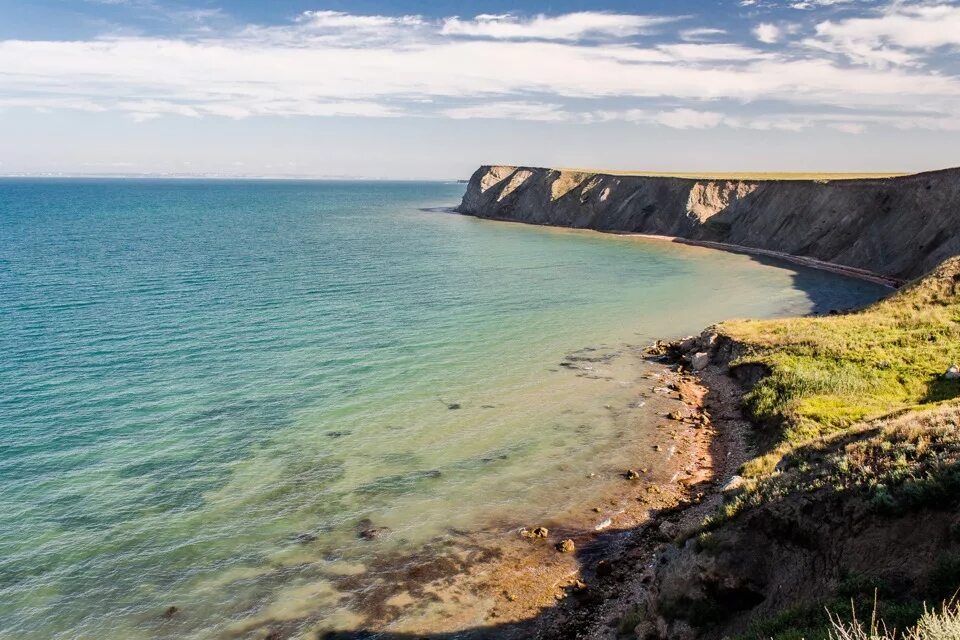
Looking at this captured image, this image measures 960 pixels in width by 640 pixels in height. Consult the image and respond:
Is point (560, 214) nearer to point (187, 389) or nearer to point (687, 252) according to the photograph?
point (687, 252)

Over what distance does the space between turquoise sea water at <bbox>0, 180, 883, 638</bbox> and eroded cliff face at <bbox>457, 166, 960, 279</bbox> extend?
11.5 metres

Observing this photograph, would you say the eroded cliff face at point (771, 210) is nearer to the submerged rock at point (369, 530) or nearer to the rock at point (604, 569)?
the rock at point (604, 569)

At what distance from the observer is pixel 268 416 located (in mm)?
29453

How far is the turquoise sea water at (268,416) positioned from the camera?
18703mm

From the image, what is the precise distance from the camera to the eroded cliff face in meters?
72.2

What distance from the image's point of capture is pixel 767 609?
43.5 ft

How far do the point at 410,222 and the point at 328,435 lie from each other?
389ft

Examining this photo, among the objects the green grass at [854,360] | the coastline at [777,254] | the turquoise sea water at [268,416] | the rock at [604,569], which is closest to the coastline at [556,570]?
the rock at [604,569]

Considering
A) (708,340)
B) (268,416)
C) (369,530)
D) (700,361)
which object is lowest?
(369,530)

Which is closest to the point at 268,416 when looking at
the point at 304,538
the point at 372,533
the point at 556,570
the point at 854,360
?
the point at 304,538

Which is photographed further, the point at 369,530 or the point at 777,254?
the point at 777,254

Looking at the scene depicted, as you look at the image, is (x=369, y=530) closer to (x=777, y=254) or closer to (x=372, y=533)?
(x=372, y=533)

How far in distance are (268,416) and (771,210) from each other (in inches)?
3756

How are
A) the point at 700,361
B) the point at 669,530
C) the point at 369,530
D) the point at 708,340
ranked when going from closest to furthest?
the point at 669,530 < the point at 369,530 < the point at 700,361 < the point at 708,340
